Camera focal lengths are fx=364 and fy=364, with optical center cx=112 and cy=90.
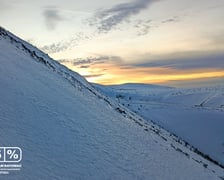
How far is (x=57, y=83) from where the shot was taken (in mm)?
19844

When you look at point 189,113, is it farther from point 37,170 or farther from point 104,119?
point 37,170

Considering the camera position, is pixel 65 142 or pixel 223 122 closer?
pixel 65 142

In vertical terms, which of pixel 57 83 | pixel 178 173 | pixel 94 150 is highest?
pixel 57 83

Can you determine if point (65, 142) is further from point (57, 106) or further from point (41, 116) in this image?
point (57, 106)

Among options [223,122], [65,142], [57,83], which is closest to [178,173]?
[65,142]

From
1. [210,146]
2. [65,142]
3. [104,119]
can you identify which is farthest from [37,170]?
[210,146]

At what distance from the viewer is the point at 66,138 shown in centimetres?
1313

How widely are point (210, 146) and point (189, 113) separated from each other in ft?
31.4

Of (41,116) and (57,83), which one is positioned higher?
(57,83)

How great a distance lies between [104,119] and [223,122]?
2805cm

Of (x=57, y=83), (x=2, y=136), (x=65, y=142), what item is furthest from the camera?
(x=57, y=83)

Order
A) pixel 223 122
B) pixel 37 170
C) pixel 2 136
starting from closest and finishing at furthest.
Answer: pixel 37 170 < pixel 2 136 < pixel 223 122

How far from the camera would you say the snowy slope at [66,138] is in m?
11.2

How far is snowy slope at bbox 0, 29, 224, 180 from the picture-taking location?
1120 cm
